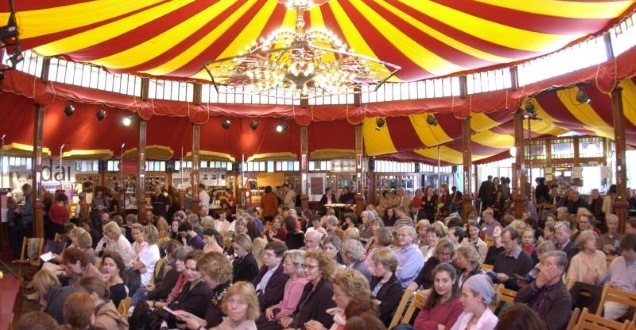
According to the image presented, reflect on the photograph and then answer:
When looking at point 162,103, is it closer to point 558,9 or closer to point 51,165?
point 51,165

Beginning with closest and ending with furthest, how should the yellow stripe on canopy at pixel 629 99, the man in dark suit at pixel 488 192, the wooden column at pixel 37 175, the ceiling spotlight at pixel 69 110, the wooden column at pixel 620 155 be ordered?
1. the wooden column at pixel 620 155
2. the yellow stripe on canopy at pixel 629 99
3. the wooden column at pixel 37 175
4. the ceiling spotlight at pixel 69 110
5. the man in dark suit at pixel 488 192

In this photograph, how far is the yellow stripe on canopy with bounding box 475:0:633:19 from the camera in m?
6.54

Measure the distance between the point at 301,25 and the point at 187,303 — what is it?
429 centimetres

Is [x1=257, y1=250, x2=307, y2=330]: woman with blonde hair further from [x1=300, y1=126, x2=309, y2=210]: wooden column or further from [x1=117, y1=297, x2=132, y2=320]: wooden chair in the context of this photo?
[x1=300, y1=126, x2=309, y2=210]: wooden column

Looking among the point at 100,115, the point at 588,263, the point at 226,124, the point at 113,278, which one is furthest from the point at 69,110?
the point at 588,263

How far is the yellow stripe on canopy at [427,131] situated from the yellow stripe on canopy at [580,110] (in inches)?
124

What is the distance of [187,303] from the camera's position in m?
4.16

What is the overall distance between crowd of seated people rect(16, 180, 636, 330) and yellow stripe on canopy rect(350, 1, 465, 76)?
3225 mm

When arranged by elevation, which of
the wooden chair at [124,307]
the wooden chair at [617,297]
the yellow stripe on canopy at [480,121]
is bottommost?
the wooden chair at [124,307]

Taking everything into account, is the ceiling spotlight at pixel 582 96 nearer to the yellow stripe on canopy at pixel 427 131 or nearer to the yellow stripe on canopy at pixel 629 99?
the yellow stripe on canopy at pixel 629 99

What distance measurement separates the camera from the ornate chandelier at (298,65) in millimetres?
7285

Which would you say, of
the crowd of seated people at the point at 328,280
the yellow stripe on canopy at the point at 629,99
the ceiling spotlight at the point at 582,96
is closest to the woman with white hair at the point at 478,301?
the crowd of seated people at the point at 328,280

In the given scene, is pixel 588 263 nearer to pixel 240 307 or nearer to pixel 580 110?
pixel 240 307

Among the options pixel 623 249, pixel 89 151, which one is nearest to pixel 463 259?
pixel 623 249
